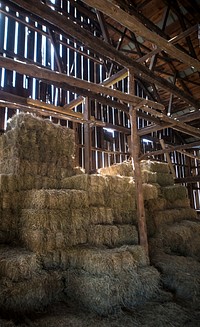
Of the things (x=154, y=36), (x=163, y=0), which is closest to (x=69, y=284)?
(x=154, y=36)

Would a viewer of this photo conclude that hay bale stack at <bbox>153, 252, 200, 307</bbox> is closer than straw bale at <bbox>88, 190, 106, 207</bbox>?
Yes

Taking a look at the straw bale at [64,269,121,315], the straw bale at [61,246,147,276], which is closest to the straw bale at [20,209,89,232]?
the straw bale at [61,246,147,276]

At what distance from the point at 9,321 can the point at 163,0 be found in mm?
11217

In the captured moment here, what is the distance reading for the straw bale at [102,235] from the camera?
4695 mm

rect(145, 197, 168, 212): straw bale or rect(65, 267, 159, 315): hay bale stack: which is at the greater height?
rect(145, 197, 168, 212): straw bale

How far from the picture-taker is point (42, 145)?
5816mm

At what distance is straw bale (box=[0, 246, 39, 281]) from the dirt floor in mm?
563

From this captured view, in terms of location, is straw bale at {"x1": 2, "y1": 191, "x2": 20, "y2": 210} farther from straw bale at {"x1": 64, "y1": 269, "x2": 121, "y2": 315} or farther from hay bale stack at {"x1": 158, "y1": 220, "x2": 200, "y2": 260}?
hay bale stack at {"x1": 158, "y1": 220, "x2": 200, "y2": 260}

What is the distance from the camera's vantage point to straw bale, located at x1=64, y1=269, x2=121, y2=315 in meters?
3.69

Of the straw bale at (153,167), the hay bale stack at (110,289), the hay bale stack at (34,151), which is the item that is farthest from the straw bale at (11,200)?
the straw bale at (153,167)

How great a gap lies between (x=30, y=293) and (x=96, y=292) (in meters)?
1.02

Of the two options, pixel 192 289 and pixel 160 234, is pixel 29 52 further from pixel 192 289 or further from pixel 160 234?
pixel 192 289

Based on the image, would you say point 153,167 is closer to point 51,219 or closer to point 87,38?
point 87,38

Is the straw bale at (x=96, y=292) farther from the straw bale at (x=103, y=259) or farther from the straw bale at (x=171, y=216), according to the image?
the straw bale at (x=171, y=216)
